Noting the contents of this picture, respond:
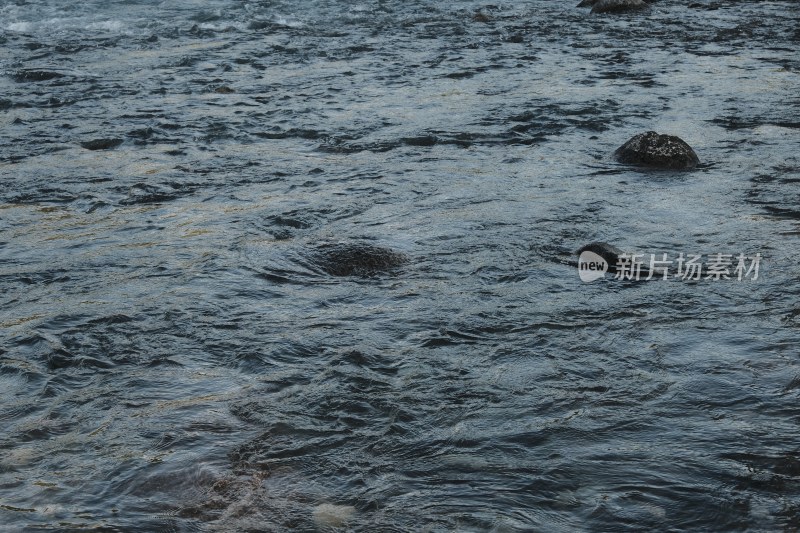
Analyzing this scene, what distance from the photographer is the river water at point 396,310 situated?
3.73 m

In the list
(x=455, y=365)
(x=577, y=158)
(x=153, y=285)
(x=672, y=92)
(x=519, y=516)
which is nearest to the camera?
(x=519, y=516)

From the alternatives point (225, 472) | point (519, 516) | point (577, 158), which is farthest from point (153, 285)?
point (577, 158)

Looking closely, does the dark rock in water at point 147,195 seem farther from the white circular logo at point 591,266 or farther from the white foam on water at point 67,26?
the white foam on water at point 67,26

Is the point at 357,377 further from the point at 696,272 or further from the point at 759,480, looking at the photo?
the point at 696,272

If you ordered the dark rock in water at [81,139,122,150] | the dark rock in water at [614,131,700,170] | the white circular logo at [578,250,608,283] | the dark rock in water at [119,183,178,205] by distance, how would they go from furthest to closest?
the dark rock in water at [81,139,122,150] → the dark rock in water at [614,131,700,170] → the dark rock in water at [119,183,178,205] → the white circular logo at [578,250,608,283]

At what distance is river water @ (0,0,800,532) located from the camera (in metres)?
3.73

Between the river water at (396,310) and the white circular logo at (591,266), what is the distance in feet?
0.27

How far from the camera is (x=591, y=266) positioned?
5.89m

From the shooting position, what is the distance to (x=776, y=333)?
194 inches

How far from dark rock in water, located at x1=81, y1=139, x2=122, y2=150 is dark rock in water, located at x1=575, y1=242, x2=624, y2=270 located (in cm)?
469

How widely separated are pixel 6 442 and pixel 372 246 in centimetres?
272

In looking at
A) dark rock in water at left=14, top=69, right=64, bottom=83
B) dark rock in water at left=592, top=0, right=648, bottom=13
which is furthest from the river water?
dark rock in water at left=592, top=0, right=648, bottom=13

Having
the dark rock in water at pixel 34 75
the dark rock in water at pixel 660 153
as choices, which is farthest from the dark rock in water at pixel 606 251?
the dark rock in water at pixel 34 75

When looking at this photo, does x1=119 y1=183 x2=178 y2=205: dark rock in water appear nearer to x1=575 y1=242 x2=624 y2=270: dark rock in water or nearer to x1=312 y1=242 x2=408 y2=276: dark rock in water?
x1=312 y1=242 x2=408 y2=276: dark rock in water
